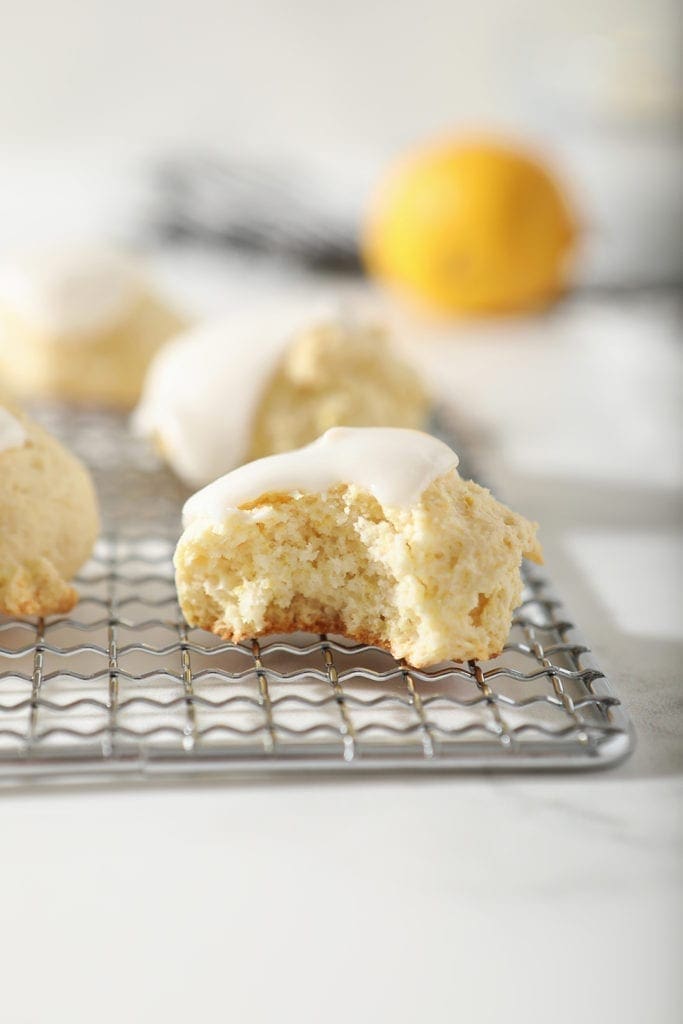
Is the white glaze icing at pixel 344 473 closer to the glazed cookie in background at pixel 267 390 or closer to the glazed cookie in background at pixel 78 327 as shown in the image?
the glazed cookie in background at pixel 267 390

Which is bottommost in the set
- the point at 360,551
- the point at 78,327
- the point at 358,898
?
the point at 358,898

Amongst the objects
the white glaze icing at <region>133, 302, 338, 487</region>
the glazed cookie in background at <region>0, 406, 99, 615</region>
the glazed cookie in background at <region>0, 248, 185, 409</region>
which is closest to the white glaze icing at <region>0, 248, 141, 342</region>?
the glazed cookie in background at <region>0, 248, 185, 409</region>

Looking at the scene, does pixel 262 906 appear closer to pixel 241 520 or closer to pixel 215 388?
pixel 241 520

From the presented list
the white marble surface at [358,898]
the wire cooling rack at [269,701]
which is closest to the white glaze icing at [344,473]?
the wire cooling rack at [269,701]

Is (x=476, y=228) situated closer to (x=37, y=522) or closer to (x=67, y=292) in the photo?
(x=67, y=292)

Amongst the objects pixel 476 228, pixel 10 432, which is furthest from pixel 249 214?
pixel 10 432

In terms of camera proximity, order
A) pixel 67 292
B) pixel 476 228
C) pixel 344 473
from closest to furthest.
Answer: pixel 344 473 → pixel 67 292 → pixel 476 228

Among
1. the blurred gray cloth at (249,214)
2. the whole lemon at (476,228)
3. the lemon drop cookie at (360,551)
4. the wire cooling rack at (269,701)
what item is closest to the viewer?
the wire cooling rack at (269,701)
